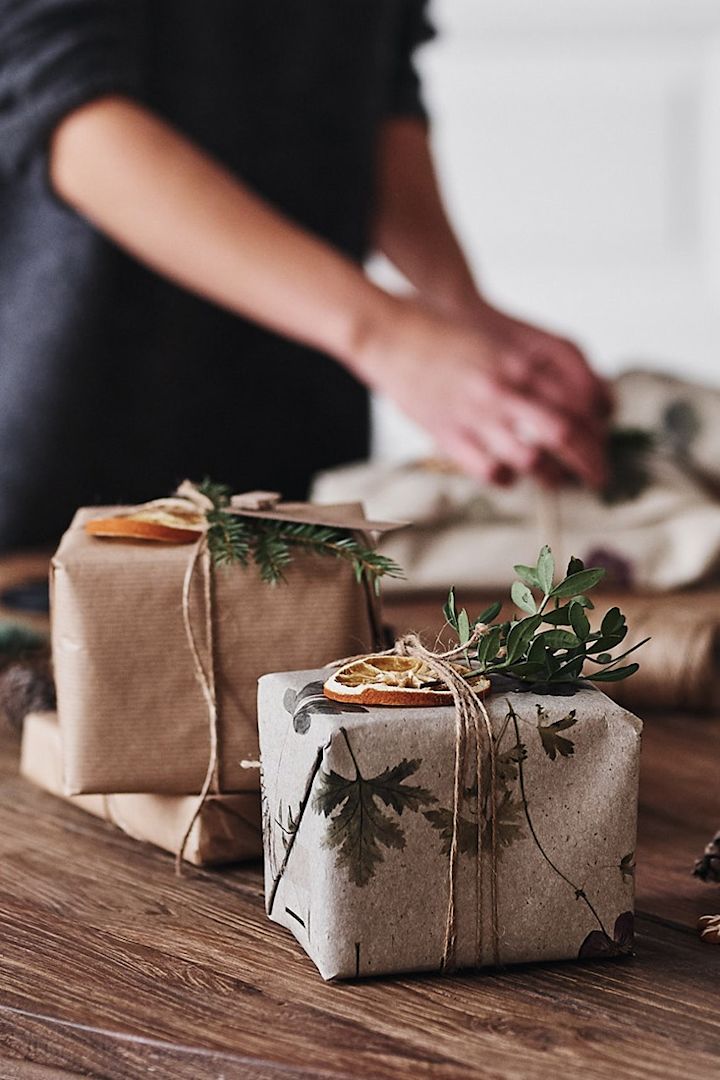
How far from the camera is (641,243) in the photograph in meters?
3.28

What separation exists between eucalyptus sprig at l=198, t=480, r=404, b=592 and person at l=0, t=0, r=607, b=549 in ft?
1.55

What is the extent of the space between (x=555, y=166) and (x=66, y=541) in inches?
111

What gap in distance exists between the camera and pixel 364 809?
517 mm

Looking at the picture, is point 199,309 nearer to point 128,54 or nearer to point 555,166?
point 128,54

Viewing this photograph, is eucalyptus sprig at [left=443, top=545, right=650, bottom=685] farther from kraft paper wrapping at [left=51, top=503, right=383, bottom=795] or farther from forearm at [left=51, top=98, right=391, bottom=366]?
forearm at [left=51, top=98, right=391, bottom=366]

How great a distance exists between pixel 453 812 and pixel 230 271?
0.72m

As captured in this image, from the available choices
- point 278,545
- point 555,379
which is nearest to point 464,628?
point 278,545

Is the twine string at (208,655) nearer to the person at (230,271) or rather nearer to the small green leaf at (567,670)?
the small green leaf at (567,670)

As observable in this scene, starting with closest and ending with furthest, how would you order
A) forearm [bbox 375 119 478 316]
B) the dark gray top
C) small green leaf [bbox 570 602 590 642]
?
1. small green leaf [bbox 570 602 590 642]
2. the dark gray top
3. forearm [bbox 375 119 478 316]

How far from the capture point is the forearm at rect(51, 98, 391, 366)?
1.13m

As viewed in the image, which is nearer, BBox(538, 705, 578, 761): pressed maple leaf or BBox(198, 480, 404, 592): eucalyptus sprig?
BBox(538, 705, 578, 761): pressed maple leaf

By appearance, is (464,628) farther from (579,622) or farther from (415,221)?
(415,221)

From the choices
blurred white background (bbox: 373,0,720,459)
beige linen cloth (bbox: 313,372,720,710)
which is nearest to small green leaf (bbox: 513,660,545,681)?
beige linen cloth (bbox: 313,372,720,710)

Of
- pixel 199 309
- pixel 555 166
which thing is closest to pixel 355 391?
pixel 199 309
